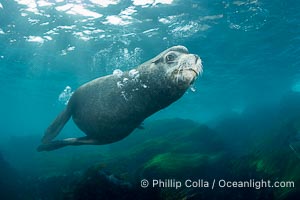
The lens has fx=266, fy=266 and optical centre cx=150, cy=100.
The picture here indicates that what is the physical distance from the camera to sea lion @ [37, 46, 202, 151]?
452 centimetres

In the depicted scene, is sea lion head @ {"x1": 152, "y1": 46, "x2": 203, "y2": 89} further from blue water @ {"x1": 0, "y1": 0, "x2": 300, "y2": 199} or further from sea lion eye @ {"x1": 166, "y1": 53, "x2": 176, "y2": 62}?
blue water @ {"x1": 0, "y1": 0, "x2": 300, "y2": 199}

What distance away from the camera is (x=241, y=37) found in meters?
20.7

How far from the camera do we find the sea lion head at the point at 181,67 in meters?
4.34

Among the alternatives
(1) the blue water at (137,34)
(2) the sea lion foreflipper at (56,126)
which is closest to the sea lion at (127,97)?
(2) the sea lion foreflipper at (56,126)

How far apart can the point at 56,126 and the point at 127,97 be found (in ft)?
9.68

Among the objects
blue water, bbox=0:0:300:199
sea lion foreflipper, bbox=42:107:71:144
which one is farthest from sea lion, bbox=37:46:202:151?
blue water, bbox=0:0:300:199

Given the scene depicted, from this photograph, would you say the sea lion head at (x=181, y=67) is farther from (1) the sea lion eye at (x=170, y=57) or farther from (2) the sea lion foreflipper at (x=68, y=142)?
(2) the sea lion foreflipper at (x=68, y=142)

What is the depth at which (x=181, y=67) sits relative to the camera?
14.5ft

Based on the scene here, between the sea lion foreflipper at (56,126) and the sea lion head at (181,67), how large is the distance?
147 inches

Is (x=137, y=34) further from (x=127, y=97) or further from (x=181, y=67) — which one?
(x=181, y=67)

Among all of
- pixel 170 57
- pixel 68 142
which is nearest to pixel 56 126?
pixel 68 142

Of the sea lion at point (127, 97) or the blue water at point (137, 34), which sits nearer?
the sea lion at point (127, 97)

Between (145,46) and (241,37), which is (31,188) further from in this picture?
(241,37)

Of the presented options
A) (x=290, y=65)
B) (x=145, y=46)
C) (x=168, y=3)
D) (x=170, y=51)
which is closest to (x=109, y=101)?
(x=170, y=51)
